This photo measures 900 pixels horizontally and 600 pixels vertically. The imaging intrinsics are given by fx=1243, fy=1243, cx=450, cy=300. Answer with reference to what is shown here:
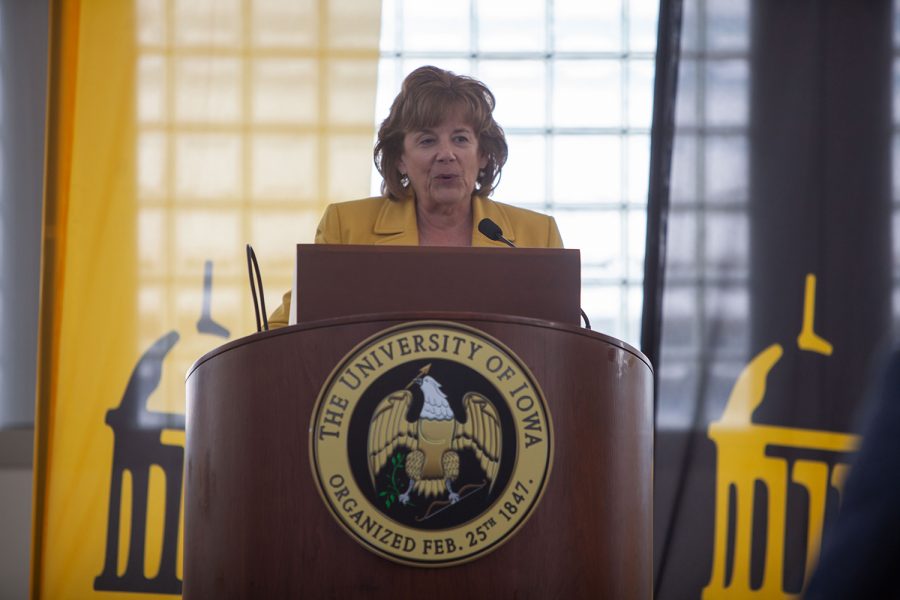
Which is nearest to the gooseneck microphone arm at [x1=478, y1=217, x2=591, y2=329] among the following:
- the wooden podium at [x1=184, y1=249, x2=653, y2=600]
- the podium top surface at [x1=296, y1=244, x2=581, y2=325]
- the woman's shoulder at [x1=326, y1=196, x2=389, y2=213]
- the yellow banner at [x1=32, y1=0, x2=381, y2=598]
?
the podium top surface at [x1=296, y1=244, x2=581, y2=325]

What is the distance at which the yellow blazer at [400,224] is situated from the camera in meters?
2.60

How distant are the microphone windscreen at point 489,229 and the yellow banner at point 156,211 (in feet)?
6.57

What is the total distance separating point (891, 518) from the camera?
618 millimetres

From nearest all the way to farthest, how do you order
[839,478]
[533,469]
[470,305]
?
1. [533,469]
2. [470,305]
3. [839,478]

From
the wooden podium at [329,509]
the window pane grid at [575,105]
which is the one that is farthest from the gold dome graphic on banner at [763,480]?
the wooden podium at [329,509]

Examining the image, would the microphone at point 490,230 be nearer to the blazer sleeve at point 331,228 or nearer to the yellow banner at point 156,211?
the blazer sleeve at point 331,228

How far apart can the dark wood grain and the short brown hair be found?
957mm

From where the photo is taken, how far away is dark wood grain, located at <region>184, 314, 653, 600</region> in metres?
1.63

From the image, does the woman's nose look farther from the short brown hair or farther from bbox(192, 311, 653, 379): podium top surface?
bbox(192, 311, 653, 379): podium top surface

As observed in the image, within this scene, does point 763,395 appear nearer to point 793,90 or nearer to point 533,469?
point 793,90

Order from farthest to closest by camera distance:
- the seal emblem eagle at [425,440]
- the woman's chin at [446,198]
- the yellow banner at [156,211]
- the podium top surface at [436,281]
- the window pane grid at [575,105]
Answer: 1. the window pane grid at [575,105]
2. the yellow banner at [156,211]
3. the woman's chin at [446,198]
4. the podium top surface at [436,281]
5. the seal emblem eagle at [425,440]

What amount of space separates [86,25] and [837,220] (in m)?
2.56

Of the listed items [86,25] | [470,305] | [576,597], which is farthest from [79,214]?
[576,597]

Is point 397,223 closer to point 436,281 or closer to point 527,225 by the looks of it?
point 527,225
